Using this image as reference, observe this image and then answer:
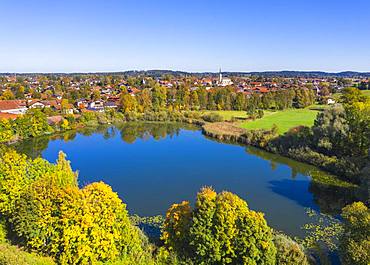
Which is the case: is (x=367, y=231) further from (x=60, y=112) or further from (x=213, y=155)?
(x=60, y=112)

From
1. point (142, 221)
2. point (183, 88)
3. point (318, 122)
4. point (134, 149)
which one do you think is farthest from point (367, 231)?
point (183, 88)

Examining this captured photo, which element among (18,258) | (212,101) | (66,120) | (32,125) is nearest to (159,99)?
(212,101)

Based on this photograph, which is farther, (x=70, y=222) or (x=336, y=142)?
(x=336, y=142)

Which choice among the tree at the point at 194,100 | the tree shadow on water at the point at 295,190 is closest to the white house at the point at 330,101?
the tree at the point at 194,100

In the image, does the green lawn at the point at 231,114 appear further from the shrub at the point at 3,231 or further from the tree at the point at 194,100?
the shrub at the point at 3,231

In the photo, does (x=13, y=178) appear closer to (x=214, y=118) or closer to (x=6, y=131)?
(x=6, y=131)

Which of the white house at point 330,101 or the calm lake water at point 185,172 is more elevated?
the white house at point 330,101
